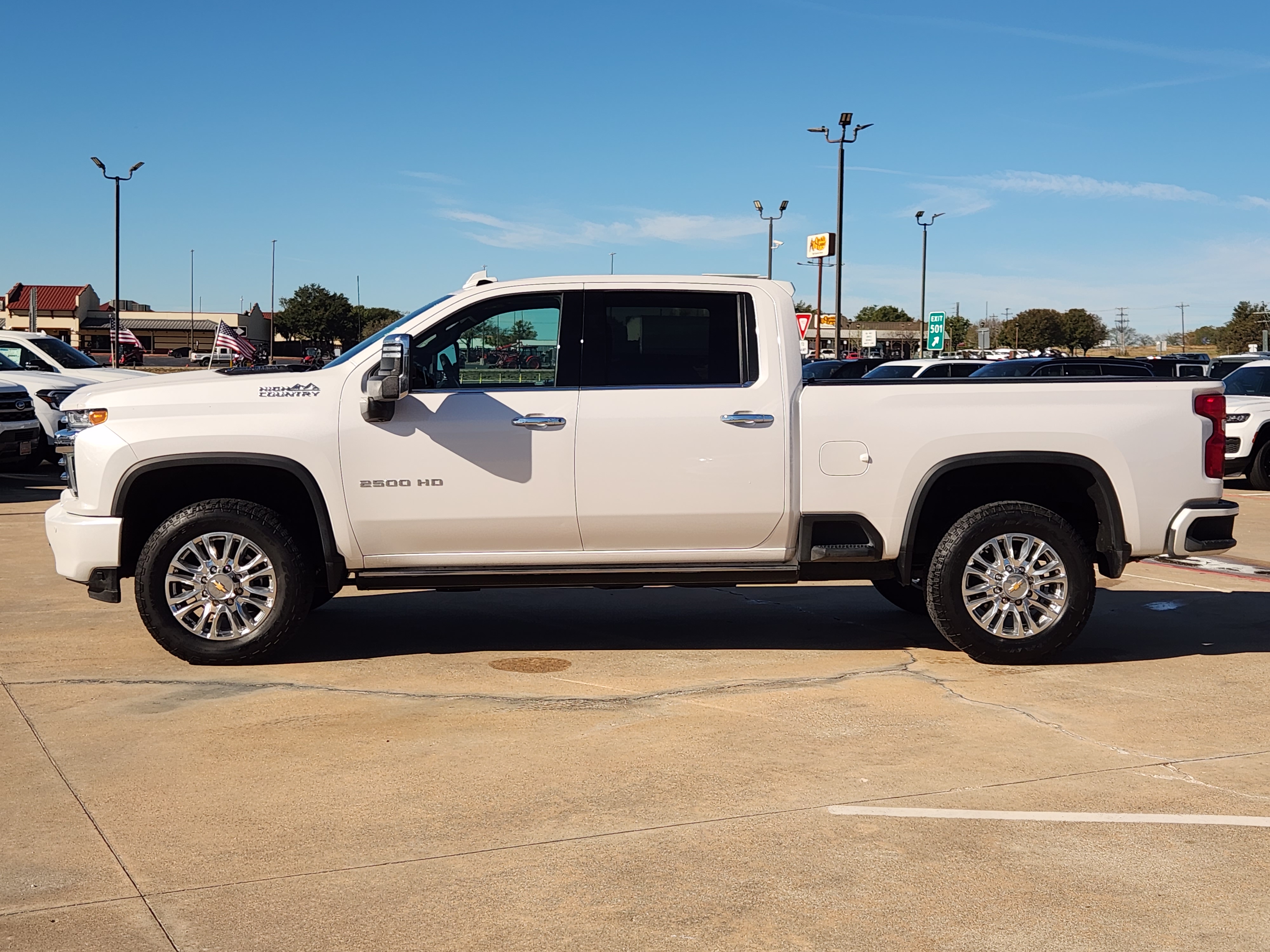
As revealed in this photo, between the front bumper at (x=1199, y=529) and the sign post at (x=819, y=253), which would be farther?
the sign post at (x=819, y=253)

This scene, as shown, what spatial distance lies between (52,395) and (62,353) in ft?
9.81

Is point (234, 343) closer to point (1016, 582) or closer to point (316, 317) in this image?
point (1016, 582)

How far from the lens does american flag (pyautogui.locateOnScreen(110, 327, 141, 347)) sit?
156 ft

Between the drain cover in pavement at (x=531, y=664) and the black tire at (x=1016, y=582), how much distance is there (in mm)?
2077

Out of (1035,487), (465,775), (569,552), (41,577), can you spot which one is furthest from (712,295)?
(41,577)

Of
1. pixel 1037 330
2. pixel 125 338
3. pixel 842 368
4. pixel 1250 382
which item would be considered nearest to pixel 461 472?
pixel 1250 382

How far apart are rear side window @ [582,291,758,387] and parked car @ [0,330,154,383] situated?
14338mm

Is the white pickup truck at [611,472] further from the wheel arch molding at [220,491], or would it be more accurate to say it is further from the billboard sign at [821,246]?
the billboard sign at [821,246]

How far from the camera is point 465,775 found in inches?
201

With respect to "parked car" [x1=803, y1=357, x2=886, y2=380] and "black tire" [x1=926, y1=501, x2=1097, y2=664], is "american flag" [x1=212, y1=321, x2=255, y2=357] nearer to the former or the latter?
"parked car" [x1=803, y1=357, x2=886, y2=380]

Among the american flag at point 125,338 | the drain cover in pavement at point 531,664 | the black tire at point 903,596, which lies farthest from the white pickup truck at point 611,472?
the american flag at point 125,338

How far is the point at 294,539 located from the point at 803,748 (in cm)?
315

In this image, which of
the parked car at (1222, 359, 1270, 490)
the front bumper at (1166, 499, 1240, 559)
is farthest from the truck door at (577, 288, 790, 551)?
the parked car at (1222, 359, 1270, 490)

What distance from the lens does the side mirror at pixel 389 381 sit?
6.54 metres
